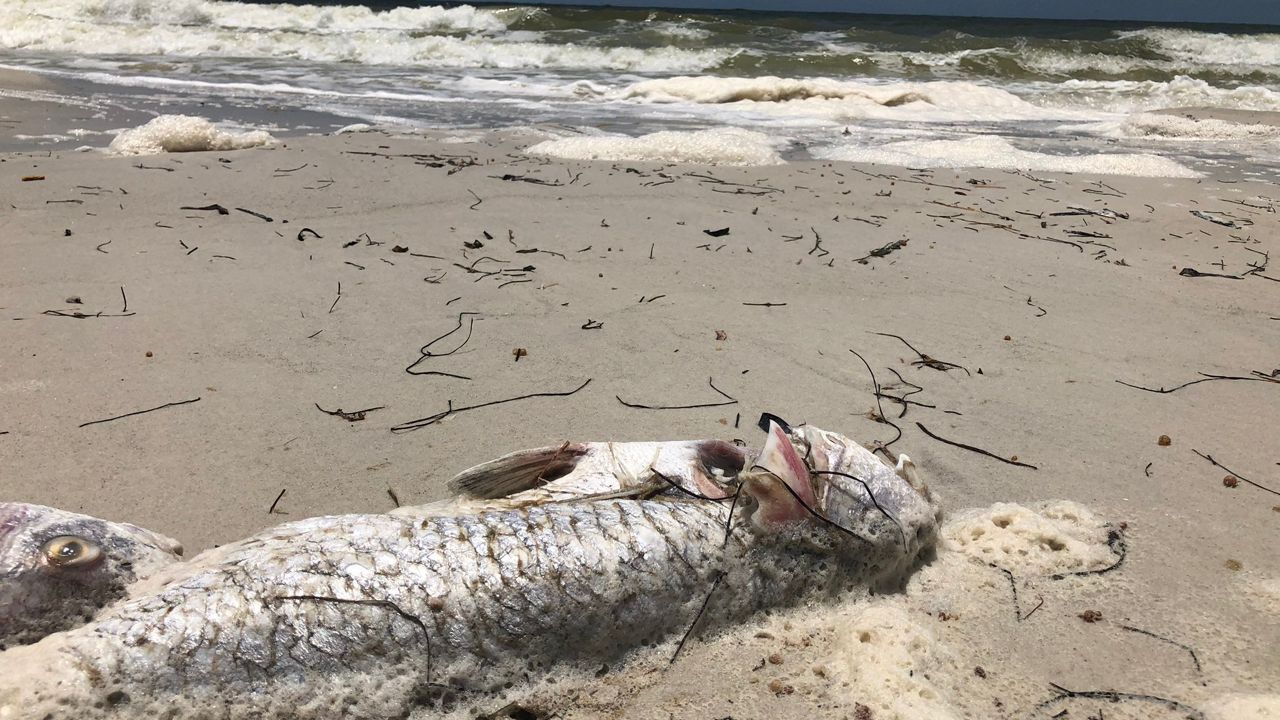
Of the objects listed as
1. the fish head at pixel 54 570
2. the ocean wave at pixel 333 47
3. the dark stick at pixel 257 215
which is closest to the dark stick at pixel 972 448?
the fish head at pixel 54 570

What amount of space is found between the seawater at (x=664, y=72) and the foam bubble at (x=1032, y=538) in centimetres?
695

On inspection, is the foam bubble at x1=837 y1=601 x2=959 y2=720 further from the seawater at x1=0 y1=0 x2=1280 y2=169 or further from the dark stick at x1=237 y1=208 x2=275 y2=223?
the seawater at x1=0 y1=0 x2=1280 y2=169

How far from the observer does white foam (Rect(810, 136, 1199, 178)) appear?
8555 millimetres

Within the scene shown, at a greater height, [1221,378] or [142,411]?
[142,411]

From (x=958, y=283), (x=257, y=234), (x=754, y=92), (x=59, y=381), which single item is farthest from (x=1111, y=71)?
(x=59, y=381)

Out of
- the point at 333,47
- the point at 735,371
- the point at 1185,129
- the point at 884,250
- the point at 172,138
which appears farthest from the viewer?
the point at 333,47

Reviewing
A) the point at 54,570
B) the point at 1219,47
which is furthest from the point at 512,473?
the point at 1219,47

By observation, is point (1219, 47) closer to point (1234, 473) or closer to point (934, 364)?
point (934, 364)

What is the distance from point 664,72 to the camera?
19.5m

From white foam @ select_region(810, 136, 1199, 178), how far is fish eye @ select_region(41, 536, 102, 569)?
8.06 metres

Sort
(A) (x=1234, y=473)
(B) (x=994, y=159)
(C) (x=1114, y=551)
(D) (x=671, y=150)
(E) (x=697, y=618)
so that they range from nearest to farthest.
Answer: (E) (x=697, y=618)
(C) (x=1114, y=551)
(A) (x=1234, y=473)
(D) (x=671, y=150)
(B) (x=994, y=159)

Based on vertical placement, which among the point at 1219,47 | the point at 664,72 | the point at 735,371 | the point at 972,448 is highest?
the point at 1219,47

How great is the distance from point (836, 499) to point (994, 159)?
25.1 ft

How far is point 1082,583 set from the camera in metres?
2.68
